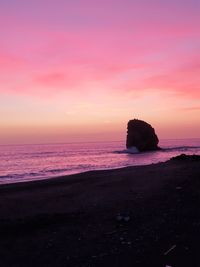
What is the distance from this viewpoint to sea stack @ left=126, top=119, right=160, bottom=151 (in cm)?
10144

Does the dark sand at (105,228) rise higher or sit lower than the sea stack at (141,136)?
lower

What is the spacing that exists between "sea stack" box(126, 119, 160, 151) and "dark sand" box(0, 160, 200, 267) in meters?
83.8

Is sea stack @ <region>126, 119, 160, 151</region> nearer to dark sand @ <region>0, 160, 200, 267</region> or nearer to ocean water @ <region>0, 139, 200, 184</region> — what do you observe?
ocean water @ <region>0, 139, 200, 184</region>

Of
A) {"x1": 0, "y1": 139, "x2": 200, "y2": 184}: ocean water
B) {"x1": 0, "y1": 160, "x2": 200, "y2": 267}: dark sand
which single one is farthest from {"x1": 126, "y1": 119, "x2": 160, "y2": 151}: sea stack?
{"x1": 0, "y1": 160, "x2": 200, "y2": 267}: dark sand

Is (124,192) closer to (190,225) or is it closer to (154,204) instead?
(154,204)

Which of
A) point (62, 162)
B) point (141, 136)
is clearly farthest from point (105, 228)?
point (141, 136)

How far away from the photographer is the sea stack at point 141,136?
333ft

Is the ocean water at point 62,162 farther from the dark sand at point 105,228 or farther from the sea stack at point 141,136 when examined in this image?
the sea stack at point 141,136

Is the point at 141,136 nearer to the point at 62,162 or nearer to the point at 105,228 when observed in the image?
the point at 62,162

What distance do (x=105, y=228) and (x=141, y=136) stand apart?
303 ft

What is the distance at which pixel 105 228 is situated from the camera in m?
11.0

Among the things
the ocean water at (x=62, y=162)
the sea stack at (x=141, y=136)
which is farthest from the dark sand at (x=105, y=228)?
the sea stack at (x=141, y=136)

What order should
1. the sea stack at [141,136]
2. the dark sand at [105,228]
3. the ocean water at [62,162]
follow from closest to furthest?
the dark sand at [105,228] → the ocean water at [62,162] → the sea stack at [141,136]

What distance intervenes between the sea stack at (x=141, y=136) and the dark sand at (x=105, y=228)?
83829mm
